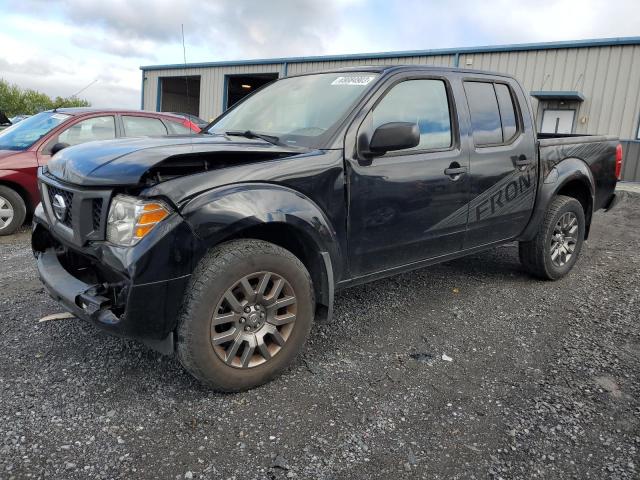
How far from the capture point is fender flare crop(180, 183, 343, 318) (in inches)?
99.2

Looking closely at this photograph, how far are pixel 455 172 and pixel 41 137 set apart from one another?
5.31 metres

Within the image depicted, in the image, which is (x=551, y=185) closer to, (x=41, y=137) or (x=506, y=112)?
(x=506, y=112)

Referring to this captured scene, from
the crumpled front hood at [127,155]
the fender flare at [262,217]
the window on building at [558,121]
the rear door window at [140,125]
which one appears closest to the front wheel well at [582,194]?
the fender flare at [262,217]

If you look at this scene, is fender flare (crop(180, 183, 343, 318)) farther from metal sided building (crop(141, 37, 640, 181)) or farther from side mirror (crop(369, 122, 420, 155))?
metal sided building (crop(141, 37, 640, 181))

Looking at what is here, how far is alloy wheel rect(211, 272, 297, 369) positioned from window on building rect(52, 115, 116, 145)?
4.61m

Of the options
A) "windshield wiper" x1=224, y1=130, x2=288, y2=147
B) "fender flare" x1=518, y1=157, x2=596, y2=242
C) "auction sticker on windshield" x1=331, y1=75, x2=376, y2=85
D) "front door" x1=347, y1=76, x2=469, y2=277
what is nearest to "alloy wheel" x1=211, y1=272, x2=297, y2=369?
"front door" x1=347, y1=76, x2=469, y2=277

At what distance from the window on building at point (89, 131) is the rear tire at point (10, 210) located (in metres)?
0.81

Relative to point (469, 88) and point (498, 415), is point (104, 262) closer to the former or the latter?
point (498, 415)

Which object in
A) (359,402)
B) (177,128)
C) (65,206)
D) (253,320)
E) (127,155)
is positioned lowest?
(359,402)

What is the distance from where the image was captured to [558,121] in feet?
52.6

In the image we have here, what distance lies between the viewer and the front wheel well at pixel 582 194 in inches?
200

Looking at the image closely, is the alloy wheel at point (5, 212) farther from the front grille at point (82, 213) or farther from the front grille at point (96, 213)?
the front grille at point (96, 213)

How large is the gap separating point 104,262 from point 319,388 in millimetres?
1357

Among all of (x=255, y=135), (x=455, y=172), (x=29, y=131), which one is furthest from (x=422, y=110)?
(x=29, y=131)
